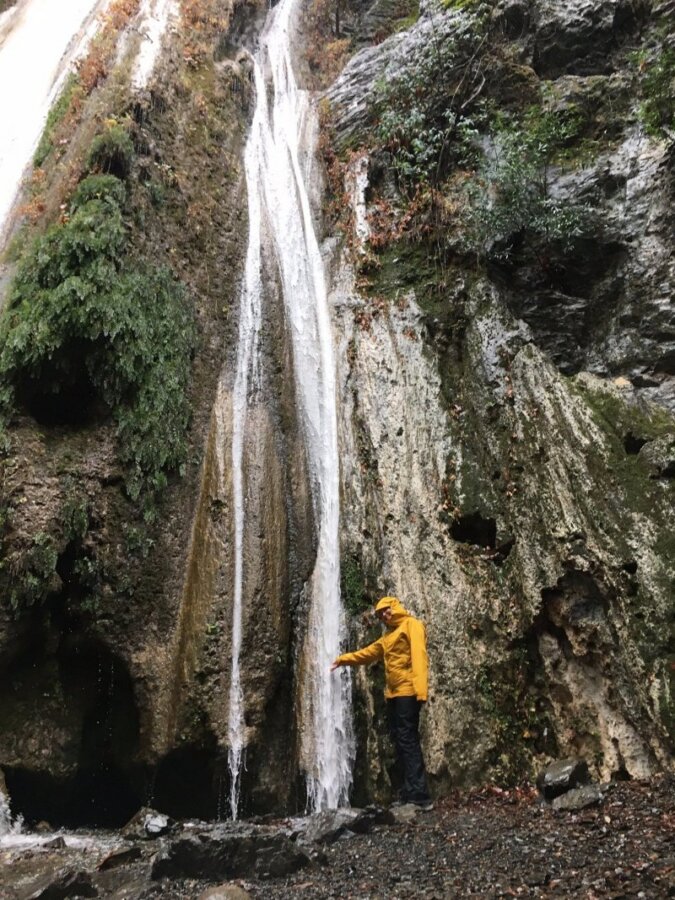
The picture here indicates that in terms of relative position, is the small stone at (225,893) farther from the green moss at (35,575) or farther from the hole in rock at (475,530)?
the hole in rock at (475,530)

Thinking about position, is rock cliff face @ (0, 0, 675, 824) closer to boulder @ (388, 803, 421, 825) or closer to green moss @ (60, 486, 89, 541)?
green moss @ (60, 486, 89, 541)

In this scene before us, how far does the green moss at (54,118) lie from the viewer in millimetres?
11555

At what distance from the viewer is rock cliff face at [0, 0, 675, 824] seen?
6867 mm

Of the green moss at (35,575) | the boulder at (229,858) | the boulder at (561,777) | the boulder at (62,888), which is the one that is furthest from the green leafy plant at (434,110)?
the boulder at (62,888)

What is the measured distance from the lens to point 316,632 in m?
8.06

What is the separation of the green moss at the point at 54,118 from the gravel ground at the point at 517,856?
11.7 metres

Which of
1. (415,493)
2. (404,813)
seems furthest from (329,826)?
(415,493)

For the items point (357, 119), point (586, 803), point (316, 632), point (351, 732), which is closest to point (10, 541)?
point (316, 632)

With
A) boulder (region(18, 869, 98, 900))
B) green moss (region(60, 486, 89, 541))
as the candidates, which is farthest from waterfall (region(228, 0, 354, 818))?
boulder (region(18, 869, 98, 900))

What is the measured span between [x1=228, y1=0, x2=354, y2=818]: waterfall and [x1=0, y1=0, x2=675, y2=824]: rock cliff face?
0.58ft

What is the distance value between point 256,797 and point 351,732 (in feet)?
4.16

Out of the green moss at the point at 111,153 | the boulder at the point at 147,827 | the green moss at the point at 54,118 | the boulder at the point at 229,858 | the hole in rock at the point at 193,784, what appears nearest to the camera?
the boulder at the point at 229,858

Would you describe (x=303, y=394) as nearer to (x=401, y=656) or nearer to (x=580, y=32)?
(x=401, y=656)

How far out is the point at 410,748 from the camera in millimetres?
6113
